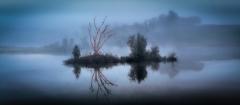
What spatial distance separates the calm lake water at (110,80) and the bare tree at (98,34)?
0.56m

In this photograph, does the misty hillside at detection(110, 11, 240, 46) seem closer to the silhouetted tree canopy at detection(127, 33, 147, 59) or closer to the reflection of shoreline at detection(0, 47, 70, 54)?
the silhouetted tree canopy at detection(127, 33, 147, 59)

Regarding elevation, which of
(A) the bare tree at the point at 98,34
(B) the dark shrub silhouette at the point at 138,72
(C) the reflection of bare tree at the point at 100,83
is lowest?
(C) the reflection of bare tree at the point at 100,83

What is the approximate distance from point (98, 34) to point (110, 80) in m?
1.32

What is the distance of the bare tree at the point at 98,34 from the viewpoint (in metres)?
5.91

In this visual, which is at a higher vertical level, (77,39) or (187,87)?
(77,39)

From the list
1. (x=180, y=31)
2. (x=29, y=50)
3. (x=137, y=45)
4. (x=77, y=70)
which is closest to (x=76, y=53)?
(x=77, y=70)

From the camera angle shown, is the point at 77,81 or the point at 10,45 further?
the point at 10,45

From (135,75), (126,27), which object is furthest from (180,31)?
(135,75)

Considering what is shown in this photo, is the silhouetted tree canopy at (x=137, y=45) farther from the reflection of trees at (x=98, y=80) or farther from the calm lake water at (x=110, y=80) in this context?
the reflection of trees at (x=98, y=80)

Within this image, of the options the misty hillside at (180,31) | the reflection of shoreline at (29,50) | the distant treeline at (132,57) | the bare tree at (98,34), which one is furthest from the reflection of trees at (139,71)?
the reflection of shoreline at (29,50)

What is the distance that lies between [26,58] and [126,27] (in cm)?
191

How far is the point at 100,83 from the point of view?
4.74 metres

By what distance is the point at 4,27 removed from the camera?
6.10 m

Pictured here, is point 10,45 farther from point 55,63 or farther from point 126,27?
point 126,27
